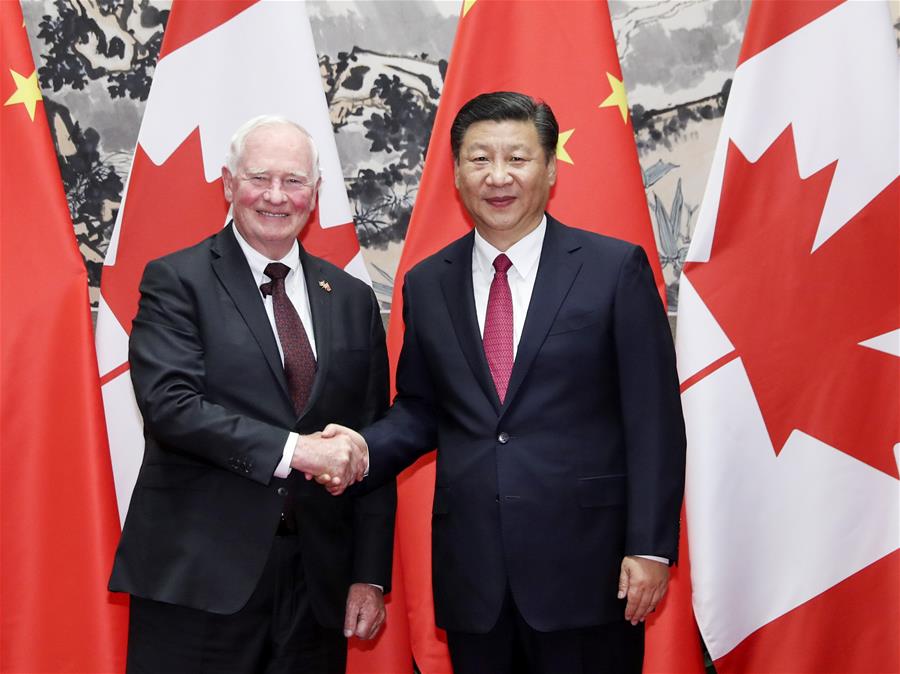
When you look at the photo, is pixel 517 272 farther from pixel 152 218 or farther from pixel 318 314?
pixel 152 218

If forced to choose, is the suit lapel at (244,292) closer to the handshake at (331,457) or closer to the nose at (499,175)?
the handshake at (331,457)

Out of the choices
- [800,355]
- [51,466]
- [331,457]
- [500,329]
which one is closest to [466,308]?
[500,329]

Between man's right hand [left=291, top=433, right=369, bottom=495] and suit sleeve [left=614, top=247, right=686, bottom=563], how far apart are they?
21.2 inches

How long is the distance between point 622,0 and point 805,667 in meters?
2.02

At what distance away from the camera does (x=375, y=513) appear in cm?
196

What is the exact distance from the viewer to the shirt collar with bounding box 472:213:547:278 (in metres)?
1.86

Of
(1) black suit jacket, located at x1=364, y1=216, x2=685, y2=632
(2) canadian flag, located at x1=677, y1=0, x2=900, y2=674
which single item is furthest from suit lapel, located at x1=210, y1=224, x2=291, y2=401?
(2) canadian flag, located at x1=677, y1=0, x2=900, y2=674

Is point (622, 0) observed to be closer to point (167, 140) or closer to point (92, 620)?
point (167, 140)

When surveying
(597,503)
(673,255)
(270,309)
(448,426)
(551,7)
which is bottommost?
(597,503)

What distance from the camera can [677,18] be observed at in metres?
2.84

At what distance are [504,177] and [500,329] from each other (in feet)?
1.01

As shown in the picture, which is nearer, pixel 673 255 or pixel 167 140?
pixel 167 140

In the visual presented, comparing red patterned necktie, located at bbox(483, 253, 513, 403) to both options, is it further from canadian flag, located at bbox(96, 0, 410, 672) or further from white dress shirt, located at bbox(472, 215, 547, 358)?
canadian flag, located at bbox(96, 0, 410, 672)

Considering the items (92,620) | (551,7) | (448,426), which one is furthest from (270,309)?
(551,7)
